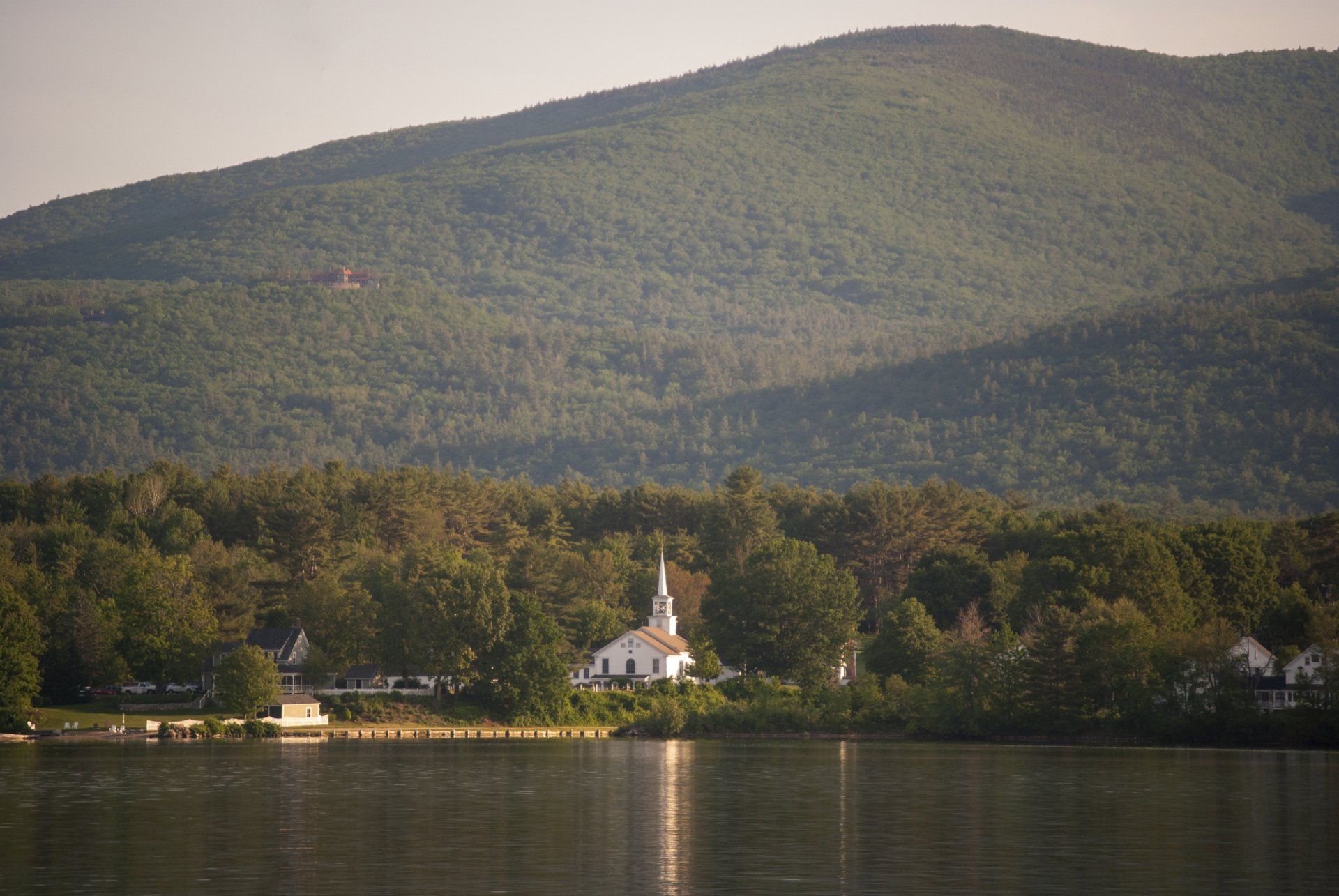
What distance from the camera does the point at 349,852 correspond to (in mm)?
41000

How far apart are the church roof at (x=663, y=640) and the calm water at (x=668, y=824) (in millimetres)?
39986

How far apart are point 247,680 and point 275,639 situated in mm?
11404

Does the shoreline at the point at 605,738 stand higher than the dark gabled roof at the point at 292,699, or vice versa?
the dark gabled roof at the point at 292,699

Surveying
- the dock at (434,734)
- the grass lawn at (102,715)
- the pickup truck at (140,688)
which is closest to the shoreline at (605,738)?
the dock at (434,734)

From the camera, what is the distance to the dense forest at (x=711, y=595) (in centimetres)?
9238

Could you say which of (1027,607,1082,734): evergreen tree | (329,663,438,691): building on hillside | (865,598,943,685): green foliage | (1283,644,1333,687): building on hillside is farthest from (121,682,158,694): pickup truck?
(1283,644,1333,687): building on hillside

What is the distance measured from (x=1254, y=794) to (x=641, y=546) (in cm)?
8925

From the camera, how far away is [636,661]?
117500mm

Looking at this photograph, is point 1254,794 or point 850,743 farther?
point 850,743

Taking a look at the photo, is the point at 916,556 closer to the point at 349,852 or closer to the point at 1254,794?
the point at 1254,794

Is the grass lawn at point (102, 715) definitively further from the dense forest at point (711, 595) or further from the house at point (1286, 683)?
the house at point (1286, 683)

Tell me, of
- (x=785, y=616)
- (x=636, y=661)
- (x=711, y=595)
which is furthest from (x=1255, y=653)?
(x=636, y=661)

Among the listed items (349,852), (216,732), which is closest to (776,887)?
(349,852)

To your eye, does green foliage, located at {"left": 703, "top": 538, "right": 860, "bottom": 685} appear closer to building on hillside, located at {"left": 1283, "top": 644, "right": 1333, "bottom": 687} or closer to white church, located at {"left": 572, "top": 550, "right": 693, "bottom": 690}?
white church, located at {"left": 572, "top": 550, "right": 693, "bottom": 690}
